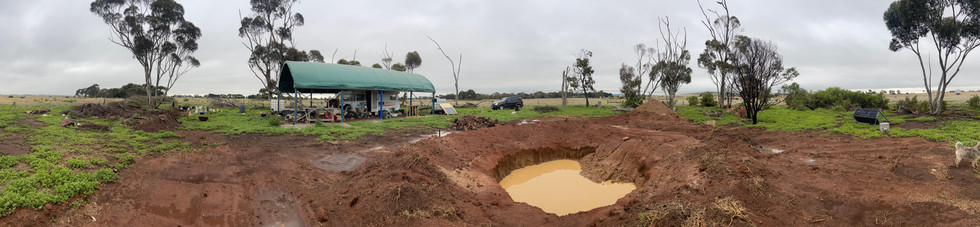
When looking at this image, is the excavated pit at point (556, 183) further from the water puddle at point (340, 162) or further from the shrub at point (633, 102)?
the shrub at point (633, 102)

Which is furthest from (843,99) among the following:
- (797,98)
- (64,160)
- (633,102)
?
(64,160)

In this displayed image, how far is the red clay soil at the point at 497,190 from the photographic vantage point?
4852 mm

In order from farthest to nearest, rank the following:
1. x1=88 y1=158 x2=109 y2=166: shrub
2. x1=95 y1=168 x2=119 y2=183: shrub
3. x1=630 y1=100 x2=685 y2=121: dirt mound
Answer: x1=630 y1=100 x2=685 y2=121: dirt mound < x1=88 y1=158 x2=109 y2=166: shrub < x1=95 y1=168 x2=119 y2=183: shrub

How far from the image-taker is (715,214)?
14.9 ft

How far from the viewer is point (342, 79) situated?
63.9ft

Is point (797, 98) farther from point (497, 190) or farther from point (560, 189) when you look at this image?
point (497, 190)

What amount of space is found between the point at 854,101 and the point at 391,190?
3438 centimetres

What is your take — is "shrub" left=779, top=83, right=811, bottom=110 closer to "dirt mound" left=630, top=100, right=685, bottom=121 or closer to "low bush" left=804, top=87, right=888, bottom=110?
"low bush" left=804, top=87, right=888, bottom=110

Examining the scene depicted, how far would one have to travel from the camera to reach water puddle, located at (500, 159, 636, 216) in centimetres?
751

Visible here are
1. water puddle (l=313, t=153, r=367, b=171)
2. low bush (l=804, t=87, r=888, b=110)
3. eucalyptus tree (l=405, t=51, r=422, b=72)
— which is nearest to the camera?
water puddle (l=313, t=153, r=367, b=171)

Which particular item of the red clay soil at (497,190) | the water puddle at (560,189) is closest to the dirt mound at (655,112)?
the red clay soil at (497,190)

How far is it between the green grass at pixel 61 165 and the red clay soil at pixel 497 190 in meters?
0.22

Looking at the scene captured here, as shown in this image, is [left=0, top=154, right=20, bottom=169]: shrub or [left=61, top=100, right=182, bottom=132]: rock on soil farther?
[left=61, top=100, right=182, bottom=132]: rock on soil

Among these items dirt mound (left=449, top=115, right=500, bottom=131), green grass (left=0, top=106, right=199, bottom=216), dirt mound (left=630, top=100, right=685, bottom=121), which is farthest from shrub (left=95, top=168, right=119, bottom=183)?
dirt mound (left=630, top=100, right=685, bottom=121)
